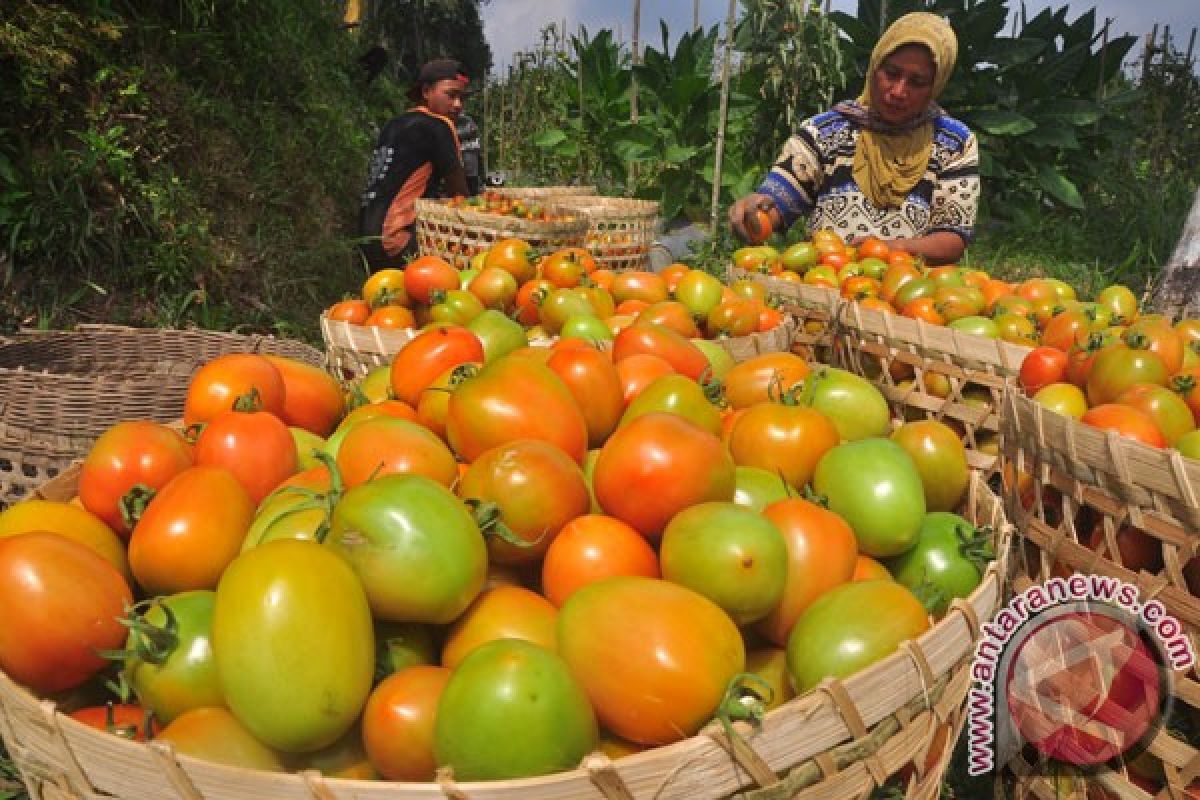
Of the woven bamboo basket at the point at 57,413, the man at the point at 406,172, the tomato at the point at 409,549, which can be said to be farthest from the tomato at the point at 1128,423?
the man at the point at 406,172

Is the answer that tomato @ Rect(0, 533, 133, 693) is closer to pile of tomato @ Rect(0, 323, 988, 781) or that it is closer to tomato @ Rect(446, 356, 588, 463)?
pile of tomato @ Rect(0, 323, 988, 781)

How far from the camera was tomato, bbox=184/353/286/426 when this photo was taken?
1.78 meters

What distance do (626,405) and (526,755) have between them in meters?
0.94

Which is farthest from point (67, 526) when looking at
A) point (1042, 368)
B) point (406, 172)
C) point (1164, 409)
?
point (406, 172)

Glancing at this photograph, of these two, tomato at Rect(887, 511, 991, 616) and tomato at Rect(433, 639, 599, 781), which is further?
tomato at Rect(887, 511, 991, 616)

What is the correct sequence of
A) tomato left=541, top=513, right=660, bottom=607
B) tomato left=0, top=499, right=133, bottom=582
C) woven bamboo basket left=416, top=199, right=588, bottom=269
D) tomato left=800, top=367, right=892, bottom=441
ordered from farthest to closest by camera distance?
woven bamboo basket left=416, top=199, right=588, bottom=269, tomato left=800, top=367, right=892, bottom=441, tomato left=0, top=499, right=133, bottom=582, tomato left=541, top=513, right=660, bottom=607

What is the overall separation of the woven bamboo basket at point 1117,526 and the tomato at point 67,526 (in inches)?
68.2

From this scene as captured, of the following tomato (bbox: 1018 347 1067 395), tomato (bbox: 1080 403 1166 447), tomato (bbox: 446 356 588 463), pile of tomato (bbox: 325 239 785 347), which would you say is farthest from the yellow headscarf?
tomato (bbox: 446 356 588 463)

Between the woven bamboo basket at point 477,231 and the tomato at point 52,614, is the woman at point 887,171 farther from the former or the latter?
the tomato at point 52,614

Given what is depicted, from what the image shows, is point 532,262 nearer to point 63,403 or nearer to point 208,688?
point 63,403


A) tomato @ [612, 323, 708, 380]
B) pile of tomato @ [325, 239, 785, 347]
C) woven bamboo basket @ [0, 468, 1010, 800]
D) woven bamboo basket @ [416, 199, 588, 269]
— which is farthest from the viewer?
woven bamboo basket @ [416, 199, 588, 269]

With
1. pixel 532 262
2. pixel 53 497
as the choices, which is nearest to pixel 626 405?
pixel 53 497

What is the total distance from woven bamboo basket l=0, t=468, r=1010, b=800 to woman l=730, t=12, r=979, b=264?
362cm

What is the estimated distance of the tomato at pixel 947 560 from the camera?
56.7 inches
